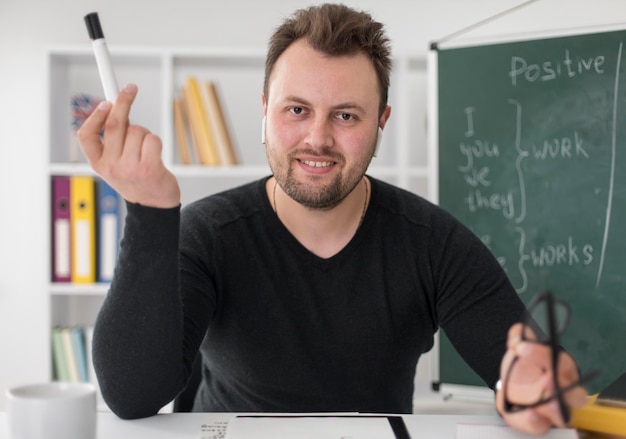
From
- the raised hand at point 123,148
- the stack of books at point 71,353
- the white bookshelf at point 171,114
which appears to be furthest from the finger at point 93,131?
the stack of books at point 71,353

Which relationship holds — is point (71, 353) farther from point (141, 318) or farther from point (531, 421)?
point (531, 421)

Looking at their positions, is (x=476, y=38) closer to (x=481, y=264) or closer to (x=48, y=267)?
(x=481, y=264)

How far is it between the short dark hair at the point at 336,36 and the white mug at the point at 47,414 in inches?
30.4


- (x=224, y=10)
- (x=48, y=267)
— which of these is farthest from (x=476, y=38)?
(x=48, y=267)

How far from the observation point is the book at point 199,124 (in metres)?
2.48

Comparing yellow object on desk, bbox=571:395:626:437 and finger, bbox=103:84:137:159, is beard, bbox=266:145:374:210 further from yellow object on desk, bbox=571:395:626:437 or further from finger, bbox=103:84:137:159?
yellow object on desk, bbox=571:395:626:437

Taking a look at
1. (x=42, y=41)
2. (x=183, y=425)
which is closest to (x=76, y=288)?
(x=42, y=41)

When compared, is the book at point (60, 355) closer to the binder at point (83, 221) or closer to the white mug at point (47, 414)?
the binder at point (83, 221)

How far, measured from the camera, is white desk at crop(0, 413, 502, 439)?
0.90m

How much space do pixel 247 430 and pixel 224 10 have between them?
214cm

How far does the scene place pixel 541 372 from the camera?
0.81 meters

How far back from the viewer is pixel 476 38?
2.29 metres

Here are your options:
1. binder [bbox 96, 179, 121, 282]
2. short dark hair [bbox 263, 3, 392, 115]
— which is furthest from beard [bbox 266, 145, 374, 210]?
binder [bbox 96, 179, 121, 282]

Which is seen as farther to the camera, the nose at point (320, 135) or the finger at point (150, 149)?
the nose at point (320, 135)
